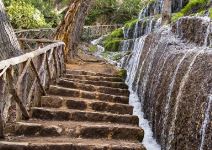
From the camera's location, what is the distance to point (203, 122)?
502cm

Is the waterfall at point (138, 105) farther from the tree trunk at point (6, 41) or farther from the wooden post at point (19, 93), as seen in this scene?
the tree trunk at point (6, 41)

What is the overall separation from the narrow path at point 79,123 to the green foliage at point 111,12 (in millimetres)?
26242

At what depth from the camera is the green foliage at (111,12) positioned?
3516 cm

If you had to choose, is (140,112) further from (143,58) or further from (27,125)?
(27,125)

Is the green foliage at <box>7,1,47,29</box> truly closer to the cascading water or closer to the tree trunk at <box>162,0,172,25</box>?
the tree trunk at <box>162,0,172,25</box>

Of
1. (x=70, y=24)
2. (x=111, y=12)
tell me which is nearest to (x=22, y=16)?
(x=70, y=24)

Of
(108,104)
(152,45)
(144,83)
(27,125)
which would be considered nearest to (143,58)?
(152,45)

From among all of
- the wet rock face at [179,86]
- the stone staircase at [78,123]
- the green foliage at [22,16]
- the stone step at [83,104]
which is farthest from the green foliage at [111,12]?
the stone step at [83,104]

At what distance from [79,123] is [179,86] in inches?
74.7

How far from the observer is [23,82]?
6316mm

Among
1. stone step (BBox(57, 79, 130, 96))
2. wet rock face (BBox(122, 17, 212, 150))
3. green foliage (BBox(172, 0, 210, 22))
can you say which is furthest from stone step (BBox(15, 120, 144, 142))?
green foliage (BBox(172, 0, 210, 22))

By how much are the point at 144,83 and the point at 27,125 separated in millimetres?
4273

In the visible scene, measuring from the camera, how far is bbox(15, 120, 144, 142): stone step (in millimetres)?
6305

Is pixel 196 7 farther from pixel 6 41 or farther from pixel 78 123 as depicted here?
pixel 6 41
